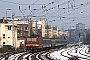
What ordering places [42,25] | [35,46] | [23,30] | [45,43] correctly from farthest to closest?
[42,25] < [23,30] < [45,43] < [35,46]

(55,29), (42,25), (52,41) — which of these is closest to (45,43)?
(52,41)

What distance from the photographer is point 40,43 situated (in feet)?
143

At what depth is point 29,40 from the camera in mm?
42562

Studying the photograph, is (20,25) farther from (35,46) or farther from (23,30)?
(35,46)

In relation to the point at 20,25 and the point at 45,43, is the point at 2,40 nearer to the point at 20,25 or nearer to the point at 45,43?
the point at 45,43

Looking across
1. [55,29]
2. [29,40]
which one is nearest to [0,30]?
[29,40]

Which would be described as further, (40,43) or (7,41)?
(7,41)

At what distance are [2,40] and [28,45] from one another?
93.3 ft

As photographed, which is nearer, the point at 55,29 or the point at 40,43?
the point at 40,43

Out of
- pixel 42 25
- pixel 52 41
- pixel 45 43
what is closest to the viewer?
pixel 45 43

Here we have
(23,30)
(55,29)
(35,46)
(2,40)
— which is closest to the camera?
(35,46)

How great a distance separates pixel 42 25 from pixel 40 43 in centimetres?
8630

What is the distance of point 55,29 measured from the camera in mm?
152000

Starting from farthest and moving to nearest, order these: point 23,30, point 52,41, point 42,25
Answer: point 42,25 → point 23,30 → point 52,41
